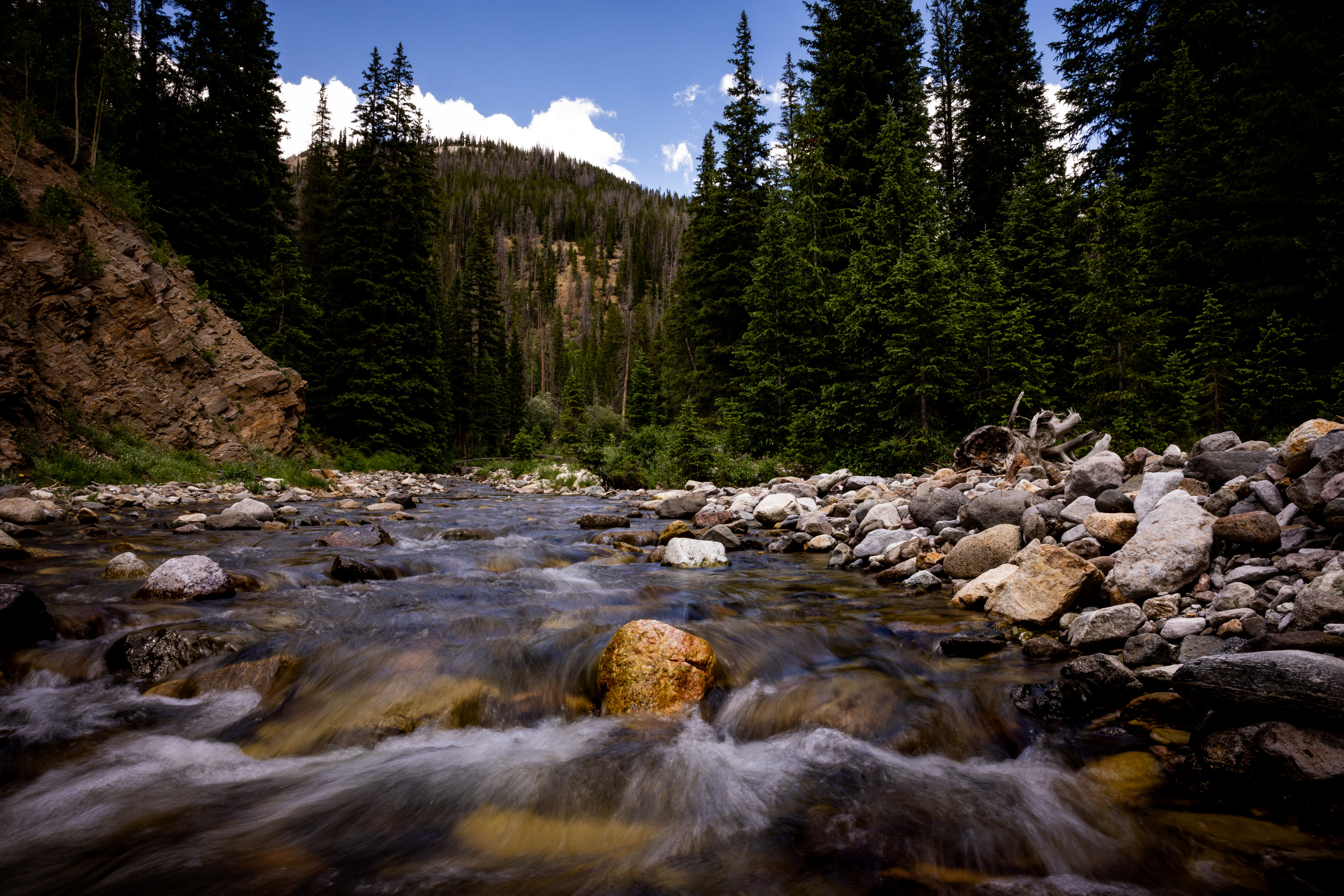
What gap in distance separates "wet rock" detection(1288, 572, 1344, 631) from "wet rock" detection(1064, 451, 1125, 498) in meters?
3.04

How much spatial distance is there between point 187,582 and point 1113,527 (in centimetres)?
876

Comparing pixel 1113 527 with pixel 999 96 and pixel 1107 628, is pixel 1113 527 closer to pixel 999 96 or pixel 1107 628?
pixel 1107 628

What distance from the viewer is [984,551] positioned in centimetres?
568

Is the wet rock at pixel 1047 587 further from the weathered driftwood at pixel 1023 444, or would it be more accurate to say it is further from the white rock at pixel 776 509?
the white rock at pixel 776 509

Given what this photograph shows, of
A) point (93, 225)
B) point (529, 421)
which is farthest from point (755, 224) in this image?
point (529, 421)

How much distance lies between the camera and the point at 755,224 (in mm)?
20172

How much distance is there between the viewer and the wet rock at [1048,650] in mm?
3928

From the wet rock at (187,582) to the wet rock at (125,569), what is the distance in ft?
1.38

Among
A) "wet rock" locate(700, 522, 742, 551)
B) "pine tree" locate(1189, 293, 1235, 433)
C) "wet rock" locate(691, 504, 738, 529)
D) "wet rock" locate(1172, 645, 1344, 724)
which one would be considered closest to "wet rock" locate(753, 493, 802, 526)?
"wet rock" locate(691, 504, 738, 529)

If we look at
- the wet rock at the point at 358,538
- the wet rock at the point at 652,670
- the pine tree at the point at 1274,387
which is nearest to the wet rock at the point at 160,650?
the wet rock at the point at 652,670

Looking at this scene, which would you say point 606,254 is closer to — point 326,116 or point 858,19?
point 326,116

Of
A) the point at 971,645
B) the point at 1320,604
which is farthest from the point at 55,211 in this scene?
the point at 1320,604

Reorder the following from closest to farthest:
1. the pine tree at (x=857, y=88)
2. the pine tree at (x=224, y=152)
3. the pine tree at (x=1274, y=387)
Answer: the pine tree at (x=1274, y=387), the pine tree at (x=857, y=88), the pine tree at (x=224, y=152)

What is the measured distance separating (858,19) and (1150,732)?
2293 cm
